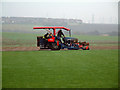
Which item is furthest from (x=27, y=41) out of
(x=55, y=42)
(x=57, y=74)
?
(x=57, y=74)

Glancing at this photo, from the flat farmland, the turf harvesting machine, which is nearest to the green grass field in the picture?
the flat farmland

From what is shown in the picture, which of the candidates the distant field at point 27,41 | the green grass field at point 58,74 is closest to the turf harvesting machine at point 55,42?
the distant field at point 27,41

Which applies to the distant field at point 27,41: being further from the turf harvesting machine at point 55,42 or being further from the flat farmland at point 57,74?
the flat farmland at point 57,74

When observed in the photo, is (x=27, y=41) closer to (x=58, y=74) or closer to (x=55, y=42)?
(x=55, y=42)

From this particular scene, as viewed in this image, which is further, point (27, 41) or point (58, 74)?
point (27, 41)

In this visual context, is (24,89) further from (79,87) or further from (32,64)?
(32,64)

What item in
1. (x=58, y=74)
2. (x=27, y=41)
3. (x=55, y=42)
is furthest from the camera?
(x=27, y=41)

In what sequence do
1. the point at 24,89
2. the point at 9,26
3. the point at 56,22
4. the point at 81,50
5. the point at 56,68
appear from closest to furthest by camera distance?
the point at 24,89, the point at 56,68, the point at 81,50, the point at 9,26, the point at 56,22

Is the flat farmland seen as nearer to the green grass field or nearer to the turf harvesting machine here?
the green grass field

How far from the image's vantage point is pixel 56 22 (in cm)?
2623

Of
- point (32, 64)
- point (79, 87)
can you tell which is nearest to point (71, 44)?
point (32, 64)

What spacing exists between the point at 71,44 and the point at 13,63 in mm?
4786

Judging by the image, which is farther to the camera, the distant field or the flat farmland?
the distant field

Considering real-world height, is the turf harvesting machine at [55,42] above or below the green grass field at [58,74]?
above
